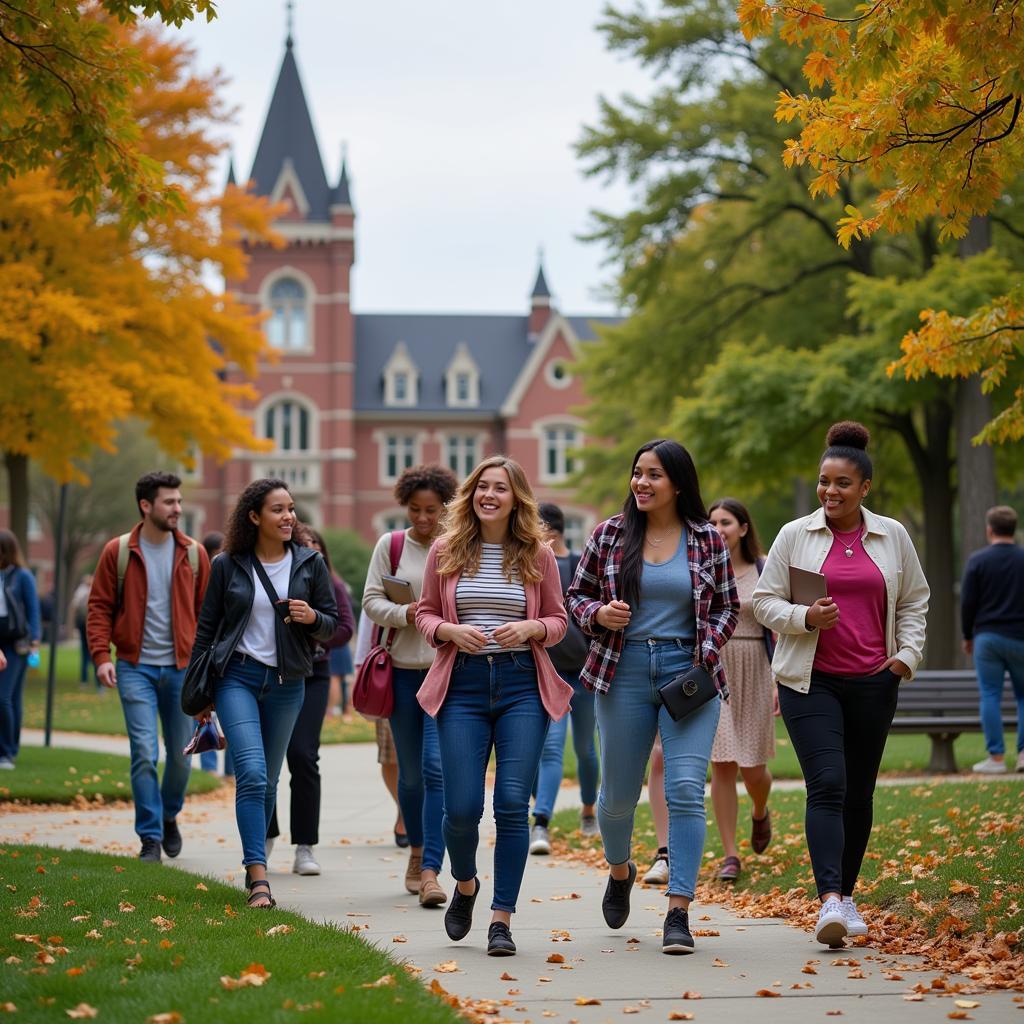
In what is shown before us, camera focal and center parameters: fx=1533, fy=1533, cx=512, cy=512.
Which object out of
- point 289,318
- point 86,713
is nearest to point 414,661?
point 86,713

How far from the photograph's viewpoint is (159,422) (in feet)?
83.1

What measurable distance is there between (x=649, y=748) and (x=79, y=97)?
189 inches

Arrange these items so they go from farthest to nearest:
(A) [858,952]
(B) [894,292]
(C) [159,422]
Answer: (C) [159,422]
(B) [894,292]
(A) [858,952]

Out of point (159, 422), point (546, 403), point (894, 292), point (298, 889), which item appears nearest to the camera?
point (298, 889)

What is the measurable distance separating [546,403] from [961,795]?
56204 millimetres

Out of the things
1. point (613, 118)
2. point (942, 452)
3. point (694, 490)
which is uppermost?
point (613, 118)

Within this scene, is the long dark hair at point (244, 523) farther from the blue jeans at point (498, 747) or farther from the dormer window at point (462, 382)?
the dormer window at point (462, 382)

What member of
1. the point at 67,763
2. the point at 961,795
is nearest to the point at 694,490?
the point at 961,795

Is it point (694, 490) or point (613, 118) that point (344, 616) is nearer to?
point (694, 490)

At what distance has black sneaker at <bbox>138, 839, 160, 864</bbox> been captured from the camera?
28.2 ft

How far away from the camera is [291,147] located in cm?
6462

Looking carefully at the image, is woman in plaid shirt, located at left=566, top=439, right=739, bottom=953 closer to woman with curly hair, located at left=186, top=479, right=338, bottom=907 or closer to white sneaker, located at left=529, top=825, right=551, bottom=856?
woman with curly hair, located at left=186, top=479, right=338, bottom=907

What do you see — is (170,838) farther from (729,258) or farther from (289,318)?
(289,318)

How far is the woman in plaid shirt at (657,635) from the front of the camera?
243 inches
